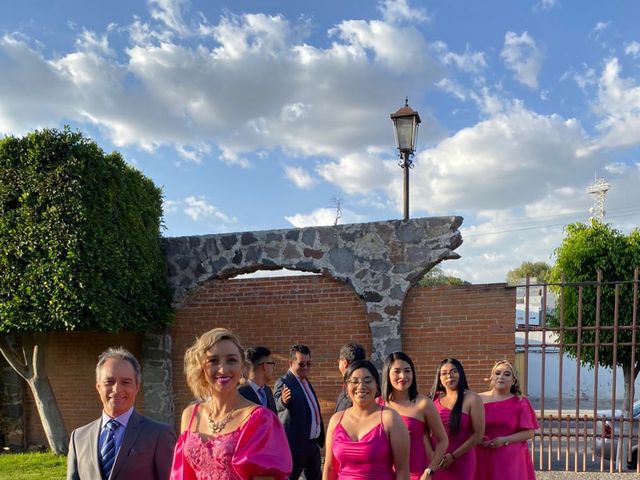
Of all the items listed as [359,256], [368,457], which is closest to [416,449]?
[368,457]

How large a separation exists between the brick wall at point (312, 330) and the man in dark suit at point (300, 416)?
2787 millimetres

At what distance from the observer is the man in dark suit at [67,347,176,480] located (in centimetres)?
280

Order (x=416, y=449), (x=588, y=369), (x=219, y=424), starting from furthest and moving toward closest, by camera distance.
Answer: (x=588, y=369) < (x=416, y=449) < (x=219, y=424)

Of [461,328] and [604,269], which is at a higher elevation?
[604,269]

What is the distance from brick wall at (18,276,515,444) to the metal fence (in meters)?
0.54

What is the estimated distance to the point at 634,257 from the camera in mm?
12578

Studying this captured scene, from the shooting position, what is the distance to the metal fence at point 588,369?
24.5 feet

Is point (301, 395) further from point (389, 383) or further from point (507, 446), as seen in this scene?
point (507, 446)

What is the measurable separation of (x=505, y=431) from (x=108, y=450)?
3.26 meters

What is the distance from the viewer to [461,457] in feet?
15.1

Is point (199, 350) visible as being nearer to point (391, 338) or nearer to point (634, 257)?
point (391, 338)

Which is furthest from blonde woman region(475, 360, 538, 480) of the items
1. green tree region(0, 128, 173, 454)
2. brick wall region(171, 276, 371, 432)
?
green tree region(0, 128, 173, 454)

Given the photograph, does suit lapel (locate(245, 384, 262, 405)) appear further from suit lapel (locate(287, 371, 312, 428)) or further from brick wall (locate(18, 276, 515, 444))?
brick wall (locate(18, 276, 515, 444))

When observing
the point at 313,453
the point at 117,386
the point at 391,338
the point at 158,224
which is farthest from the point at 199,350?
the point at 158,224
